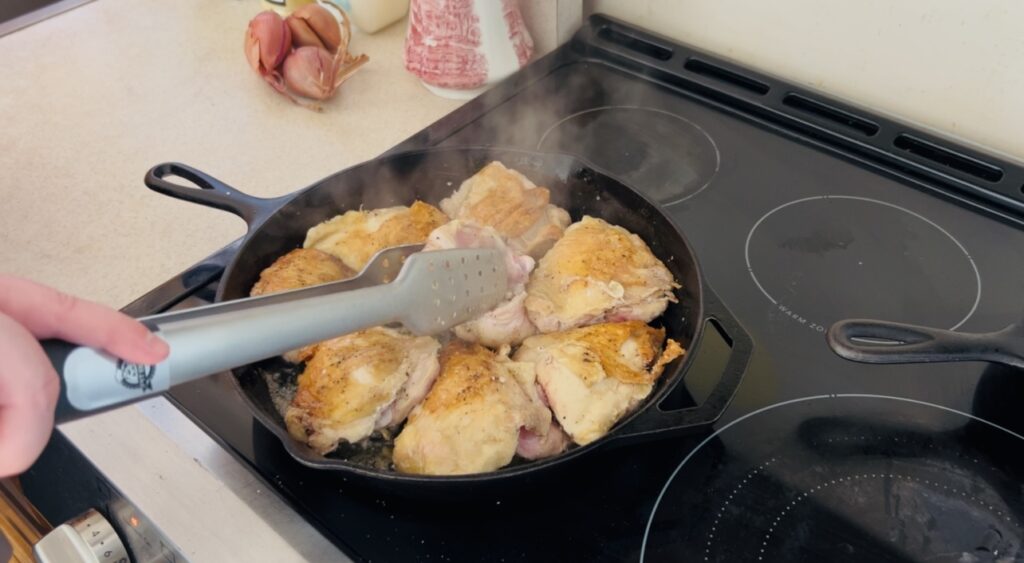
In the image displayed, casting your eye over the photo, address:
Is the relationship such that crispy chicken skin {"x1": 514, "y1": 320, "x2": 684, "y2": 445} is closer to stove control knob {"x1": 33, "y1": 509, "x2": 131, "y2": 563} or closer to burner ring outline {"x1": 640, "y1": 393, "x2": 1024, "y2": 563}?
burner ring outline {"x1": 640, "y1": 393, "x2": 1024, "y2": 563}

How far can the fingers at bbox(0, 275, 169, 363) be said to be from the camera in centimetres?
49

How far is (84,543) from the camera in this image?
0.78 meters

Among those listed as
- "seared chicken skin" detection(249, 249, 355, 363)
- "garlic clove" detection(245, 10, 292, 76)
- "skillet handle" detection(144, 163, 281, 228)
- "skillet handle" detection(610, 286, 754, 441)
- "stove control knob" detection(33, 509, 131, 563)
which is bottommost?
"stove control knob" detection(33, 509, 131, 563)

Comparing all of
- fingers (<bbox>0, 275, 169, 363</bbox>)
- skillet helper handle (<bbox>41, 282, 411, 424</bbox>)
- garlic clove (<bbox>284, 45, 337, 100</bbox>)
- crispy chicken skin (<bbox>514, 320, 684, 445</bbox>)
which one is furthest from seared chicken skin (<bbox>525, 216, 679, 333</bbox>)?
garlic clove (<bbox>284, 45, 337, 100</bbox>)

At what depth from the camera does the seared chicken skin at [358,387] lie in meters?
0.78

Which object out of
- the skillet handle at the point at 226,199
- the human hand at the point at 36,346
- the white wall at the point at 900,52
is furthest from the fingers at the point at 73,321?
the white wall at the point at 900,52

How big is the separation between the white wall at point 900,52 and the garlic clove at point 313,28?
595mm

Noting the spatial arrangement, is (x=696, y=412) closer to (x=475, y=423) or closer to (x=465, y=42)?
(x=475, y=423)

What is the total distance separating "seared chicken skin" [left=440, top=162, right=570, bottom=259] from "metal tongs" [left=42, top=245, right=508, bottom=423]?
108 millimetres

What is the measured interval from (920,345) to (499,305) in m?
0.43

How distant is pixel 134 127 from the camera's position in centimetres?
135

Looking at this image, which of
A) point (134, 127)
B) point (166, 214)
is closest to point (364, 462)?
point (166, 214)

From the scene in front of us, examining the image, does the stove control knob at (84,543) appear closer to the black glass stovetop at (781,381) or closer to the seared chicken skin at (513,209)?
the black glass stovetop at (781,381)

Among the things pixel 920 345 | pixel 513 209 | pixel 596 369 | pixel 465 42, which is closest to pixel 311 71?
pixel 465 42
